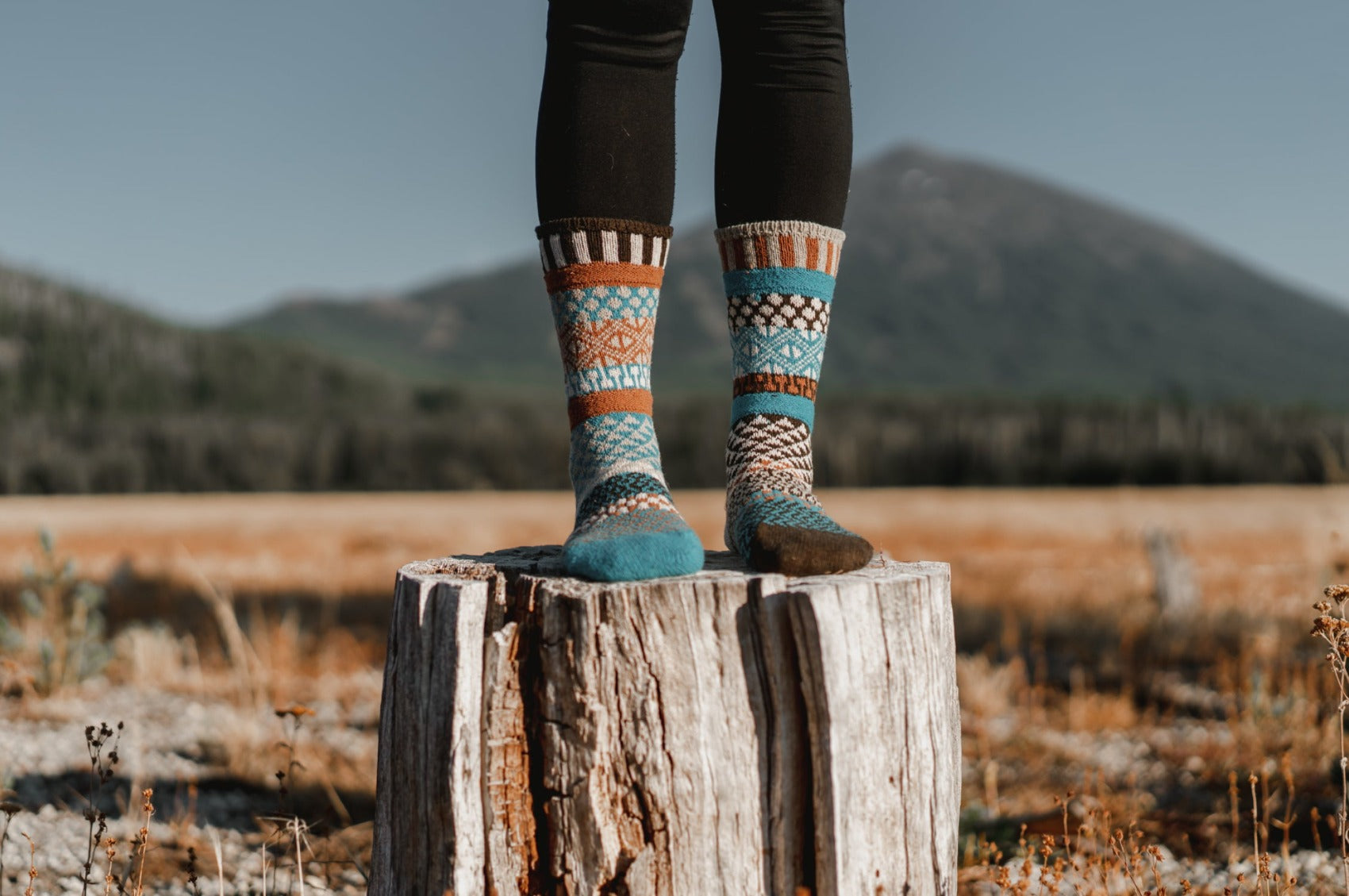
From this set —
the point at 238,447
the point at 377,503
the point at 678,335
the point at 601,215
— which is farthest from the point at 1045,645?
the point at 678,335

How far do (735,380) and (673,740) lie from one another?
2.37ft

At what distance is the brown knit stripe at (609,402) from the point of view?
1.73 meters

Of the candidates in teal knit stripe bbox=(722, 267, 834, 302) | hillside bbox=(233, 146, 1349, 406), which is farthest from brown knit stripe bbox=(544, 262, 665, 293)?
hillside bbox=(233, 146, 1349, 406)

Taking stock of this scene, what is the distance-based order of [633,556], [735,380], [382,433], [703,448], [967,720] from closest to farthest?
[633,556] < [735,380] < [967,720] < [703,448] < [382,433]

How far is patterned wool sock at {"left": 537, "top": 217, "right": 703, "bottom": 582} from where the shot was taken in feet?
5.48

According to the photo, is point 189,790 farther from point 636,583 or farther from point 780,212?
point 780,212

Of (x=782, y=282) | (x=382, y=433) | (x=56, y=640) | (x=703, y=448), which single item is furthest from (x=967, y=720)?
(x=382, y=433)

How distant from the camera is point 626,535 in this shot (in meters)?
1.54

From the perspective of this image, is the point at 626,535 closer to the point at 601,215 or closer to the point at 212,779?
the point at 601,215

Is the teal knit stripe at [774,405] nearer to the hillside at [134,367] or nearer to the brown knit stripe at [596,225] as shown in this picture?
the brown knit stripe at [596,225]

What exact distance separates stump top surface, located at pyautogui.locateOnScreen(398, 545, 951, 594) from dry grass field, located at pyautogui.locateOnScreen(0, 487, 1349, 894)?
452mm

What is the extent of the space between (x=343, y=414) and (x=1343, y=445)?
63.6 ft

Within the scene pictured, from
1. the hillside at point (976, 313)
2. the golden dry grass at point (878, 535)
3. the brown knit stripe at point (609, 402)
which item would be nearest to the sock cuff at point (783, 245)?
the brown knit stripe at point (609, 402)

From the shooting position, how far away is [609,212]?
1684mm
